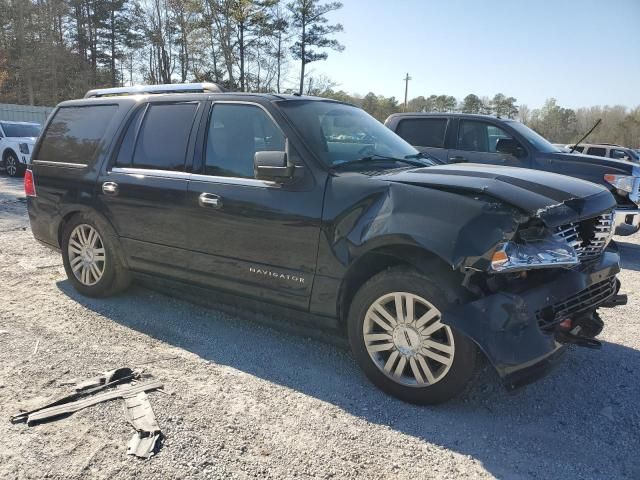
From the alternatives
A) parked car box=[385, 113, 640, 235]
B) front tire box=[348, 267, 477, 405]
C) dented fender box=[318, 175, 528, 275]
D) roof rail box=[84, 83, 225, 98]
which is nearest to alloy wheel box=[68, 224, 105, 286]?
roof rail box=[84, 83, 225, 98]

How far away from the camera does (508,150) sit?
7629 millimetres

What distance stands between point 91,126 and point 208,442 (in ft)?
11.0

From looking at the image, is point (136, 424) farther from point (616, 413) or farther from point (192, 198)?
point (616, 413)

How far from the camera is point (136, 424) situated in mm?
2676

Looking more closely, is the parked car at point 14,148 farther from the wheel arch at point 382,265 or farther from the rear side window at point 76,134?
the wheel arch at point 382,265

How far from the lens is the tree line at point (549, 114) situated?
140 ft

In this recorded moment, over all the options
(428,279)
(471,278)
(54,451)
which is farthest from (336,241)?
(54,451)

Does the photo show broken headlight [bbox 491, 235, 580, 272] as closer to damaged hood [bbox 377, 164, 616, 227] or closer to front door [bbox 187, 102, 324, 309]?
damaged hood [bbox 377, 164, 616, 227]

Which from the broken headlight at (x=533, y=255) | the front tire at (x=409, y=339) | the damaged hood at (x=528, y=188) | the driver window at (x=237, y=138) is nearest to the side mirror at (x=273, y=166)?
the driver window at (x=237, y=138)

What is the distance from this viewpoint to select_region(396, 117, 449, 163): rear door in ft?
27.2

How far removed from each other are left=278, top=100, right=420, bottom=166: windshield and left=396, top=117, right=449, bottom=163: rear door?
4.28 meters

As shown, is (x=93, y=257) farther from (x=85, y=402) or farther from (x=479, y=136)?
(x=479, y=136)

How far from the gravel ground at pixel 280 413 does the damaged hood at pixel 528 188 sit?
1.15 m

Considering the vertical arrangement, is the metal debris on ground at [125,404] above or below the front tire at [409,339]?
below
